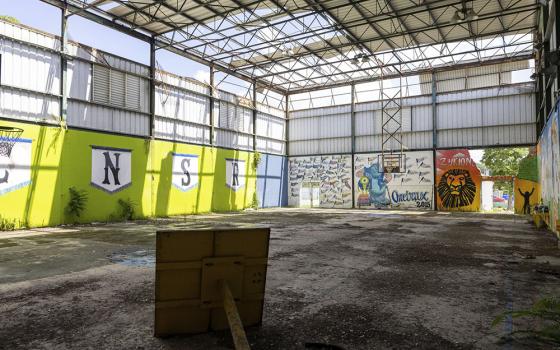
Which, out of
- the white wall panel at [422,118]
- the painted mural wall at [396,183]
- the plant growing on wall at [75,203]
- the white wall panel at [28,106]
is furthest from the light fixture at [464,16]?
the plant growing on wall at [75,203]

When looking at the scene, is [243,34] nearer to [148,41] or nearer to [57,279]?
[148,41]

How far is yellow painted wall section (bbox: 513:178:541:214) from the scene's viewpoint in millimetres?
20031

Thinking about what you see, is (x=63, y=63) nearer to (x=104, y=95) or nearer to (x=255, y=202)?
(x=104, y=95)

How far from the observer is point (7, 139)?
40.3 ft

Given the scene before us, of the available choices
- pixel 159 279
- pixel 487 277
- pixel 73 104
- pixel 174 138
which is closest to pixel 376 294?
pixel 487 277

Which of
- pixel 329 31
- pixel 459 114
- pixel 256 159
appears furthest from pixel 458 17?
pixel 256 159

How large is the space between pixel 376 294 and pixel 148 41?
1756cm

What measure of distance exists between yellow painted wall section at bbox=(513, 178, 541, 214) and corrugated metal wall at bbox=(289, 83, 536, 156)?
2.48m

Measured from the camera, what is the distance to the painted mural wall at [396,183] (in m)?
23.5

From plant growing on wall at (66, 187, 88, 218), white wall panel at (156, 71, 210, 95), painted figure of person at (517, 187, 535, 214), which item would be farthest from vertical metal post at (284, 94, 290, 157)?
plant growing on wall at (66, 187, 88, 218)

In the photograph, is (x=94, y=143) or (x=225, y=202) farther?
(x=225, y=202)

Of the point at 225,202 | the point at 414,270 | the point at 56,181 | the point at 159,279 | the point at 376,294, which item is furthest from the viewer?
the point at 225,202

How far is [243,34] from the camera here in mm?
18391

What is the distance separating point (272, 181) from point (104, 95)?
13.9 meters
